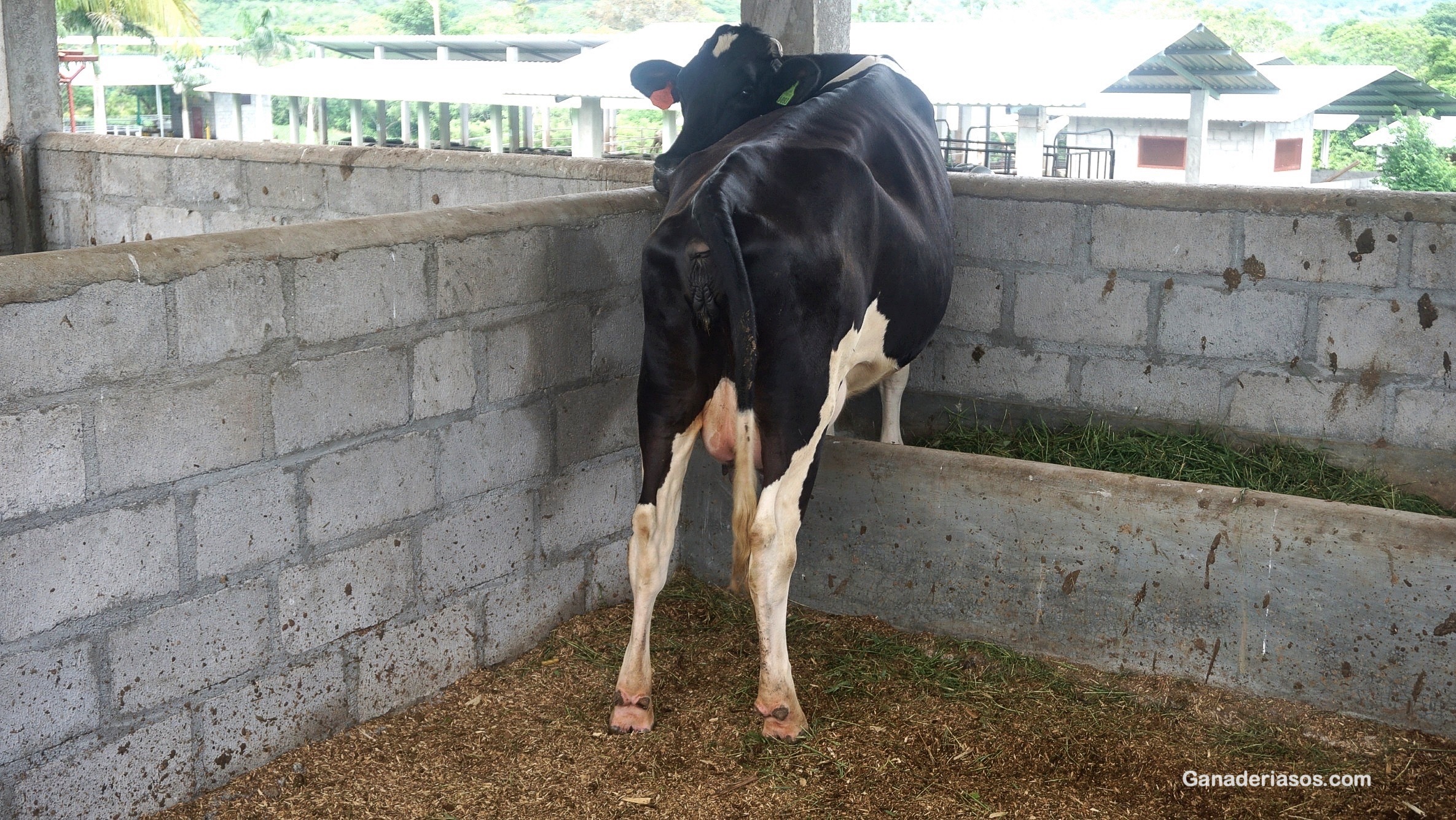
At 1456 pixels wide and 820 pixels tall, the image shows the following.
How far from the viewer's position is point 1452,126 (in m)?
34.9

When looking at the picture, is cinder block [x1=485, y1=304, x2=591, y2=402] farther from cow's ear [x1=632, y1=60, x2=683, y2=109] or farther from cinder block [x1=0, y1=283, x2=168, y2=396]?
cinder block [x1=0, y1=283, x2=168, y2=396]

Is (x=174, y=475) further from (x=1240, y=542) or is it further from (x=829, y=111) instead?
(x=1240, y=542)

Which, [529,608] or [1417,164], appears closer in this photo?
[529,608]

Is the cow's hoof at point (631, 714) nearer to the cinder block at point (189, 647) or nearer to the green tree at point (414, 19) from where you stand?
the cinder block at point (189, 647)

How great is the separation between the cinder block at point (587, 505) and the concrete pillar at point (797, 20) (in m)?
1.82

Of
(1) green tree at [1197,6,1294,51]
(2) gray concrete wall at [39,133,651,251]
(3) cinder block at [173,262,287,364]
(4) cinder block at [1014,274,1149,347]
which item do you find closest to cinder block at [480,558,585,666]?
(3) cinder block at [173,262,287,364]

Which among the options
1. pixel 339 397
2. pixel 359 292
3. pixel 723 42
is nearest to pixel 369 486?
pixel 339 397

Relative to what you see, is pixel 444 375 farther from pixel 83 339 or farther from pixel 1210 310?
pixel 1210 310

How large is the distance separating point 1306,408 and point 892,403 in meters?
1.30

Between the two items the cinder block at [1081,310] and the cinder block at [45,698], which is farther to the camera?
the cinder block at [1081,310]

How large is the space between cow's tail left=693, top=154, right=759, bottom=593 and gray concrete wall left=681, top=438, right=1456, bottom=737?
97 centimetres

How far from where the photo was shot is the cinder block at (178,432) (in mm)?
2641

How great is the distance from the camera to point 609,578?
4.10m

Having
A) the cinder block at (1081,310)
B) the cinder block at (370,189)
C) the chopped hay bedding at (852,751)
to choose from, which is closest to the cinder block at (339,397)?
the chopped hay bedding at (852,751)
